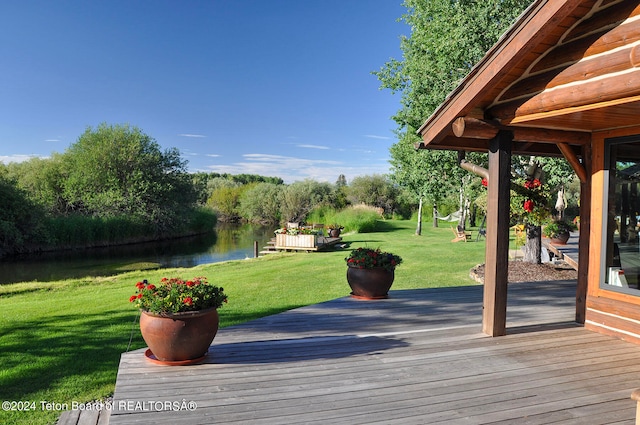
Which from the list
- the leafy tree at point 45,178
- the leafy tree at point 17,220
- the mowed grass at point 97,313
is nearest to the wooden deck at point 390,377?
the mowed grass at point 97,313

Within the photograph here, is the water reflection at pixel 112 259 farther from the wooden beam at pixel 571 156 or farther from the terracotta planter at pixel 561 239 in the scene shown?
the wooden beam at pixel 571 156

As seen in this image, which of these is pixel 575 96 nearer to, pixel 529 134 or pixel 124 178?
pixel 529 134

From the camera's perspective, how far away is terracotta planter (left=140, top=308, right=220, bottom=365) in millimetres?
3705

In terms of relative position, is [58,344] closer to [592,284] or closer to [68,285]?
[592,284]

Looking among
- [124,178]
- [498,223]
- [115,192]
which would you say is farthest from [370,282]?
[124,178]

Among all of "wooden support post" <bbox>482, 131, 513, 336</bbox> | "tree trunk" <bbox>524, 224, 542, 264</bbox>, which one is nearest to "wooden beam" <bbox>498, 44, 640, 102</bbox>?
"wooden support post" <bbox>482, 131, 513, 336</bbox>

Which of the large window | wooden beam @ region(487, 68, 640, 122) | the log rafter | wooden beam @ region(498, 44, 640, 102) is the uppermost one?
wooden beam @ region(498, 44, 640, 102)

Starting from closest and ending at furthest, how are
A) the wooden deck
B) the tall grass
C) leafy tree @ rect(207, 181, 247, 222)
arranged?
the wooden deck → the tall grass → leafy tree @ rect(207, 181, 247, 222)

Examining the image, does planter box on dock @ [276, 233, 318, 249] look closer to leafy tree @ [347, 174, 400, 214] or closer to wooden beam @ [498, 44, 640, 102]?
wooden beam @ [498, 44, 640, 102]

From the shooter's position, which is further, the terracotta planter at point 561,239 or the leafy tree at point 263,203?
the leafy tree at point 263,203

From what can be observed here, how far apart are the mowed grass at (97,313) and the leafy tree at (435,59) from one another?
3.00 meters

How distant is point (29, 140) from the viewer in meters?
39.7

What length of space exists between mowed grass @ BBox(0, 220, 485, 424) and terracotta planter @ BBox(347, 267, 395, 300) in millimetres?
1907

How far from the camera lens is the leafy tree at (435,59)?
33.7 feet
